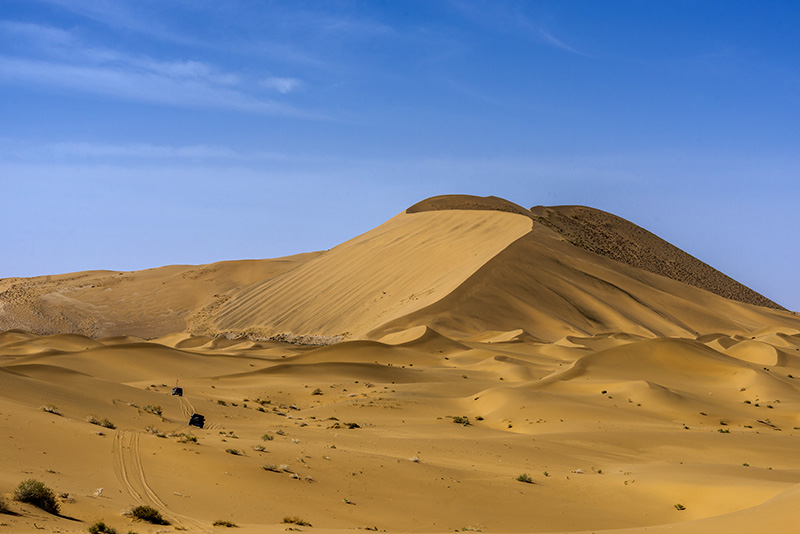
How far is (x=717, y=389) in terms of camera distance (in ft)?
107

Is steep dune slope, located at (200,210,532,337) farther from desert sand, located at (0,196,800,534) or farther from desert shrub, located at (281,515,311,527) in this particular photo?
desert shrub, located at (281,515,311,527)

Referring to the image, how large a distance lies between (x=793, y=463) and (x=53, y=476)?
16864mm

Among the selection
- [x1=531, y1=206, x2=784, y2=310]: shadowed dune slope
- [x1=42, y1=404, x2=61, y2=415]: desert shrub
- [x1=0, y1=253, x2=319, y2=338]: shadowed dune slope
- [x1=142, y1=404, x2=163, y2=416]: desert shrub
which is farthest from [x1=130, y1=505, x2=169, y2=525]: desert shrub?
[x1=531, y1=206, x2=784, y2=310]: shadowed dune slope

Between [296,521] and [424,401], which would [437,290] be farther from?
[296,521]

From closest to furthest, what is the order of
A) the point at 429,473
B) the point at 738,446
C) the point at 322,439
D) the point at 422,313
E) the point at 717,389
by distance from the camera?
the point at 429,473, the point at 322,439, the point at 738,446, the point at 717,389, the point at 422,313

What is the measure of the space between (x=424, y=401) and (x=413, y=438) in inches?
287

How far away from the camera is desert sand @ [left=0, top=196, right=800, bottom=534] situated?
A: 489 inches

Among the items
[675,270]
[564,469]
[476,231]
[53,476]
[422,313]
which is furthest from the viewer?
[675,270]

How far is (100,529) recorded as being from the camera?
8.73 meters

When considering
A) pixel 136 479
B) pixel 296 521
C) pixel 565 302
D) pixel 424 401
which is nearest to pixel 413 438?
pixel 424 401

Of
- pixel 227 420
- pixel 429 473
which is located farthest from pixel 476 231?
pixel 429 473

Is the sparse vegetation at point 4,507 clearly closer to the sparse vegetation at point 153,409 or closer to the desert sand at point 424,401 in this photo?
the desert sand at point 424,401

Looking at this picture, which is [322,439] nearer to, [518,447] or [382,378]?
[518,447]

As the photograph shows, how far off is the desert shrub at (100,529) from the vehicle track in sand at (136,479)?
3.09ft
